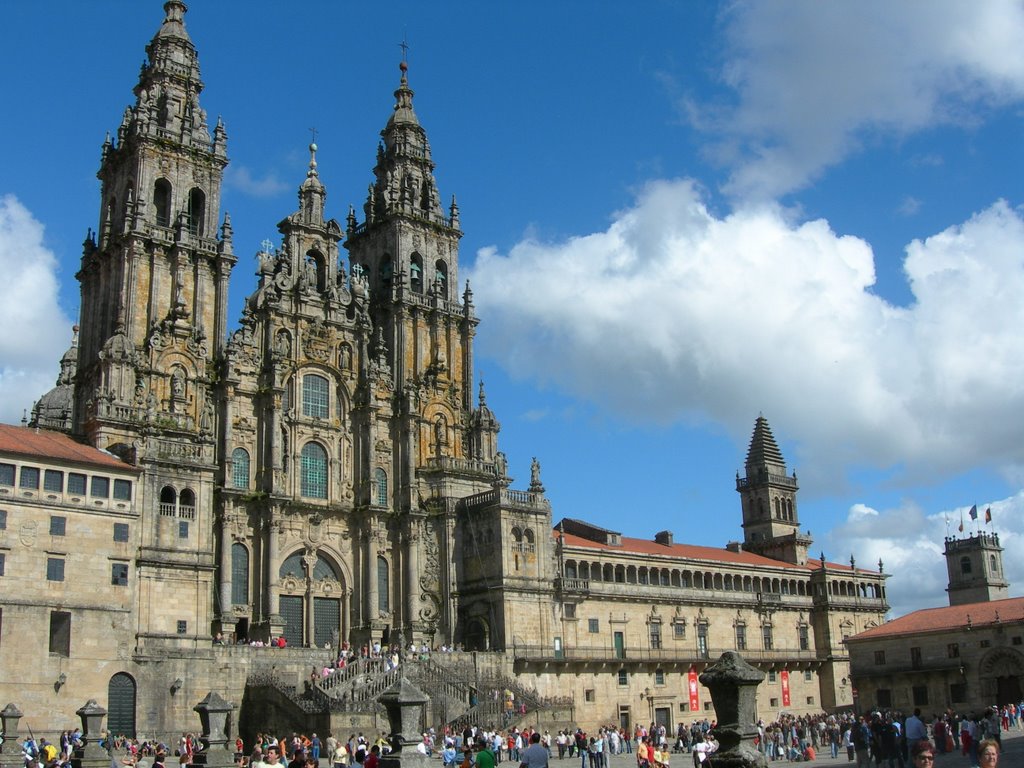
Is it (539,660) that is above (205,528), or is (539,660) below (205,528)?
below

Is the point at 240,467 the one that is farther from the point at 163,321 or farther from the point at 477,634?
the point at 477,634

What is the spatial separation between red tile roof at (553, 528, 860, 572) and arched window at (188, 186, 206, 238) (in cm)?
2671

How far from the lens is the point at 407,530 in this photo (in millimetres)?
62094

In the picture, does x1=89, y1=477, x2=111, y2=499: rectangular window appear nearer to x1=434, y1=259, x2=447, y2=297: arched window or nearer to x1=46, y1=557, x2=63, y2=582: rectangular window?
x1=46, y1=557, x2=63, y2=582: rectangular window

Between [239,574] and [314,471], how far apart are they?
7.24 m

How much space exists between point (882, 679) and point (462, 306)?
37.6 meters

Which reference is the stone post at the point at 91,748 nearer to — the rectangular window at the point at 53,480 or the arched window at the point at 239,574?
the rectangular window at the point at 53,480

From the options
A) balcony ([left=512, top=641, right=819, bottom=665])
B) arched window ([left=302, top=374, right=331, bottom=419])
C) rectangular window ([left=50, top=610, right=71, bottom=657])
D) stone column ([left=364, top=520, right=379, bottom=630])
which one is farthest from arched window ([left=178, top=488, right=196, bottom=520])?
balcony ([left=512, top=641, right=819, bottom=665])

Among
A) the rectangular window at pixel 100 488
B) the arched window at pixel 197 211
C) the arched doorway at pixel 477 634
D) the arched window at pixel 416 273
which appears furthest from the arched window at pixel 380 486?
the rectangular window at pixel 100 488

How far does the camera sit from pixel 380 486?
206ft

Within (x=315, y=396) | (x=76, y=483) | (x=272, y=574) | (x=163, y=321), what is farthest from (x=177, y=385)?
(x=272, y=574)

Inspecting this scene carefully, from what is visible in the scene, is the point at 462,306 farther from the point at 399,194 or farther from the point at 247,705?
the point at 247,705

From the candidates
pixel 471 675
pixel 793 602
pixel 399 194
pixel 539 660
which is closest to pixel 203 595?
pixel 471 675

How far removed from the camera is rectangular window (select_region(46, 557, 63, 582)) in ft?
147
